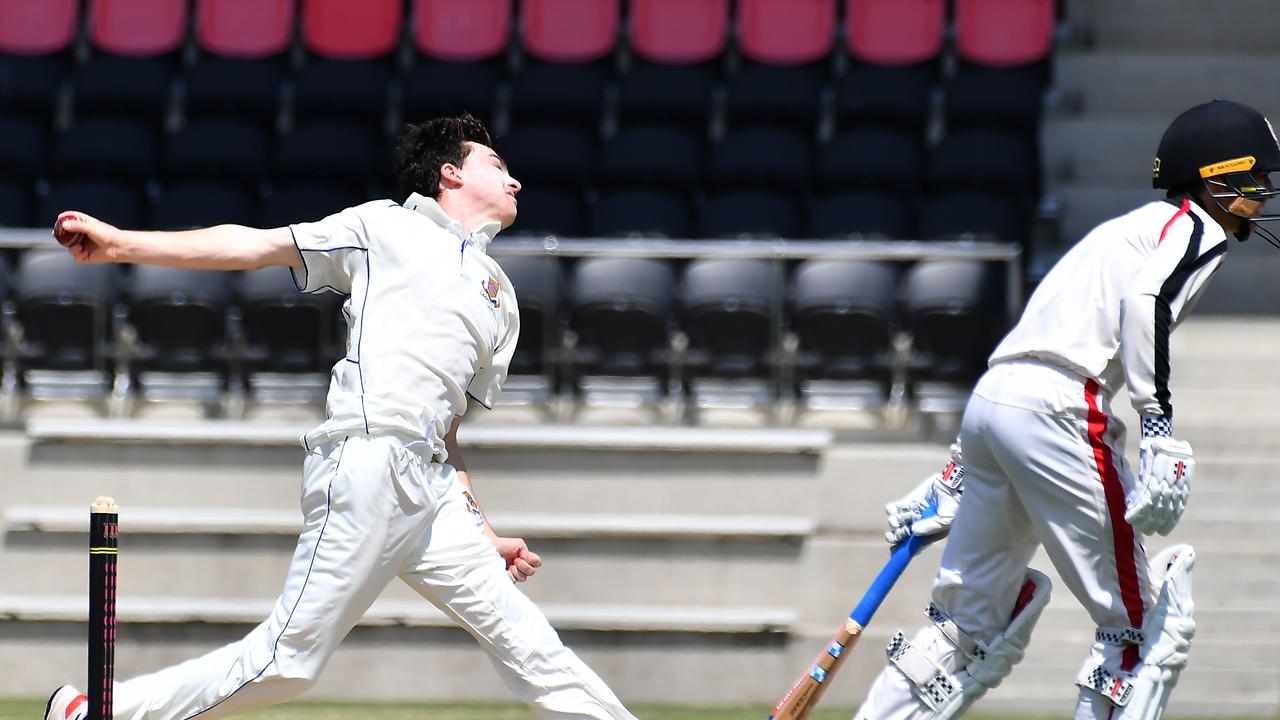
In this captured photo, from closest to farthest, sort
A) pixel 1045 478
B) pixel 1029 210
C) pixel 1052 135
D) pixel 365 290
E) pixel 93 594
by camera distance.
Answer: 1. pixel 93 594
2. pixel 365 290
3. pixel 1045 478
4. pixel 1029 210
5. pixel 1052 135

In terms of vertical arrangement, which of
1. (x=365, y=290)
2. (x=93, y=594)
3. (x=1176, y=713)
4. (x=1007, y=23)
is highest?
(x=1007, y=23)

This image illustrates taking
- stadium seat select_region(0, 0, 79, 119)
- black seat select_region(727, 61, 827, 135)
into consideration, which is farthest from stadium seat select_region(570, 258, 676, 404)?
stadium seat select_region(0, 0, 79, 119)

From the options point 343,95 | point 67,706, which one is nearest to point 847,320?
point 343,95

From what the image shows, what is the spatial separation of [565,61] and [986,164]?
10.3 ft

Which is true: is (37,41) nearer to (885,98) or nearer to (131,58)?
(131,58)

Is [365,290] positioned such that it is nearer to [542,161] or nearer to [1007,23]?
[542,161]

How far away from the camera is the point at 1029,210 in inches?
400

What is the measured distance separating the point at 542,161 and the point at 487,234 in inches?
256

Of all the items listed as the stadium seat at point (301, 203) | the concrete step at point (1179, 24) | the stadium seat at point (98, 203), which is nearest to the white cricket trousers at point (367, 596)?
the stadium seat at point (301, 203)

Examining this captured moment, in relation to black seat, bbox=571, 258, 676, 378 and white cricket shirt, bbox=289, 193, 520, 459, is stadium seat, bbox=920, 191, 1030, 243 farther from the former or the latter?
white cricket shirt, bbox=289, 193, 520, 459

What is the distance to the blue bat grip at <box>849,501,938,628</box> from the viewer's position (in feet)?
15.1

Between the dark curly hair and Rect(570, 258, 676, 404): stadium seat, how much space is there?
148 inches

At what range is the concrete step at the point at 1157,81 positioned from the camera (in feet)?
38.3

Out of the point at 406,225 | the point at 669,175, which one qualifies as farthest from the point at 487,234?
the point at 669,175
